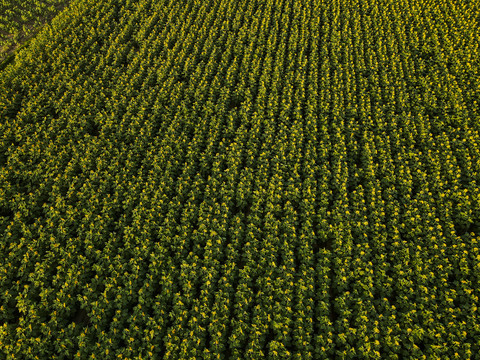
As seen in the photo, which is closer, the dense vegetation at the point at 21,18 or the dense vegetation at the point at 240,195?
the dense vegetation at the point at 240,195

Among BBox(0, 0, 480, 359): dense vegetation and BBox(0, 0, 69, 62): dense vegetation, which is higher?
BBox(0, 0, 69, 62): dense vegetation

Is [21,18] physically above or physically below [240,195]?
above

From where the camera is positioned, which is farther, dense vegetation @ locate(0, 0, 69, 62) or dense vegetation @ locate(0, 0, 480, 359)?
dense vegetation @ locate(0, 0, 69, 62)

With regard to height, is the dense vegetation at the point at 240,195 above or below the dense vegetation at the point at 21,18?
below

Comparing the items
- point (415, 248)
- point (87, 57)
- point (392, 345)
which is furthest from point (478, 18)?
point (87, 57)
